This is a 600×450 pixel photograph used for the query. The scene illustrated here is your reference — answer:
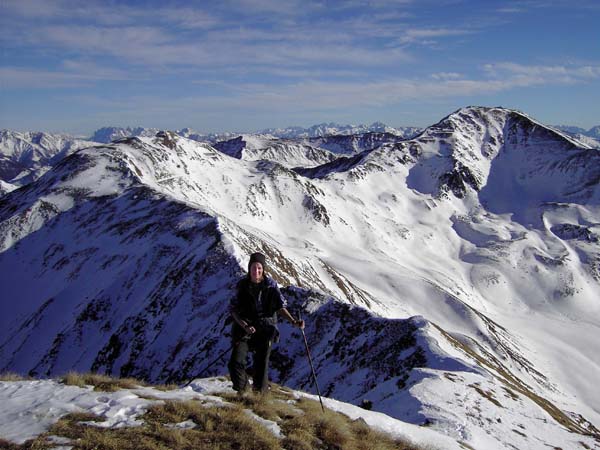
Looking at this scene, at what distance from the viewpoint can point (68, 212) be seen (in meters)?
85.0

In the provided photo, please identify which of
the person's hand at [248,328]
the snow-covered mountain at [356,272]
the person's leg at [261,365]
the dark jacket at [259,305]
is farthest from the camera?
the snow-covered mountain at [356,272]

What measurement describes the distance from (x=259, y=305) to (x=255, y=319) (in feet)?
1.32

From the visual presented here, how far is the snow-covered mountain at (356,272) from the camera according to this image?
32219 mm

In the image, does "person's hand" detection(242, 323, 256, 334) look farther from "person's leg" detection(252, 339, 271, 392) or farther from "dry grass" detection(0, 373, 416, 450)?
"dry grass" detection(0, 373, 416, 450)

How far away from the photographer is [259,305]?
40.7ft

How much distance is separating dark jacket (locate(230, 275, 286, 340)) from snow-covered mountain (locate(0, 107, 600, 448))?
10347 mm

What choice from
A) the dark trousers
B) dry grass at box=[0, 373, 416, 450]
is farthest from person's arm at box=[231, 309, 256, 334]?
dry grass at box=[0, 373, 416, 450]

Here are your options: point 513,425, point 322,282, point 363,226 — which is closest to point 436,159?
point 363,226

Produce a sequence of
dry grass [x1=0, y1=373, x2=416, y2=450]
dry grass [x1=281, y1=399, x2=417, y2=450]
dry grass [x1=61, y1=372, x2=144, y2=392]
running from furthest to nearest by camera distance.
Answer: dry grass [x1=61, y1=372, x2=144, y2=392] < dry grass [x1=281, y1=399, x2=417, y2=450] < dry grass [x1=0, y1=373, x2=416, y2=450]

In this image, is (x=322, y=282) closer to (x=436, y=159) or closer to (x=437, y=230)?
(x=437, y=230)

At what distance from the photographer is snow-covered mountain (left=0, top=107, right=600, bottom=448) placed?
32.2 metres

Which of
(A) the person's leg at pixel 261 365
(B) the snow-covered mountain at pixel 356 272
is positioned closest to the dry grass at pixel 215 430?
(A) the person's leg at pixel 261 365

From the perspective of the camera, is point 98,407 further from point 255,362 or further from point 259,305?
point 259,305

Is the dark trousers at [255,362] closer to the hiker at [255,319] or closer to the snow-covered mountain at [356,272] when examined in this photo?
the hiker at [255,319]
